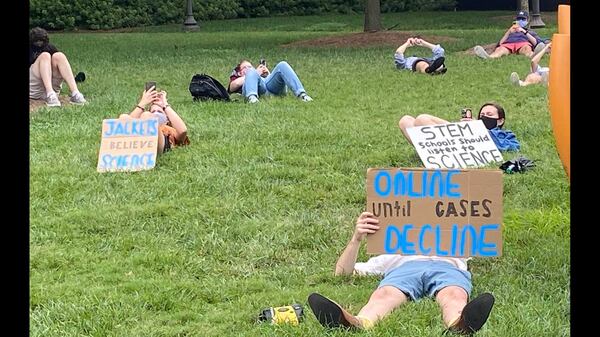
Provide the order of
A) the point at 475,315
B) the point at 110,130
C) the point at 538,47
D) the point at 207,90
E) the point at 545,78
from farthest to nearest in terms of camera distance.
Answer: the point at 538,47 → the point at 545,78 → the point at 207,90 → the point at 110,130 → the point at 475,315

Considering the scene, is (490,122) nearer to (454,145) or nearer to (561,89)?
(454,145)

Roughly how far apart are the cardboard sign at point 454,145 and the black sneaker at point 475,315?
3358 millimetres

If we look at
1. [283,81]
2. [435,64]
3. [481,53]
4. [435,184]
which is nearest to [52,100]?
[283,81]

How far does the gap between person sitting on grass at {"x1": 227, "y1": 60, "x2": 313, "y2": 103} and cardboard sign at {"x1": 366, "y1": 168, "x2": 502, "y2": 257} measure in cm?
637

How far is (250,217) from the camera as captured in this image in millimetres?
6020

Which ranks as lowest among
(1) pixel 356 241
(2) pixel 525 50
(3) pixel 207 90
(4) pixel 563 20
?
(1) pixel 356 241

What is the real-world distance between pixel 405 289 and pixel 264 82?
7170 mm

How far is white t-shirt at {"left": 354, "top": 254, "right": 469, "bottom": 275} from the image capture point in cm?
457

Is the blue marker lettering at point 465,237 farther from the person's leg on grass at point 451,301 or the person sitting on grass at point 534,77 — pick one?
the person sitting on grass at point 534,77

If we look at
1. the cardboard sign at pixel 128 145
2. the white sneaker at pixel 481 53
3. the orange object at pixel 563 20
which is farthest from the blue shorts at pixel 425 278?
the white sneaker at pixel 481 53

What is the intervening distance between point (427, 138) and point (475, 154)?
1.38ft

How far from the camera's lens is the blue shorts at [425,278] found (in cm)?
430

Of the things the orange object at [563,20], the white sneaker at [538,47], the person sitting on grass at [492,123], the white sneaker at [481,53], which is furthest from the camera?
the white sneaker at [481,53]
